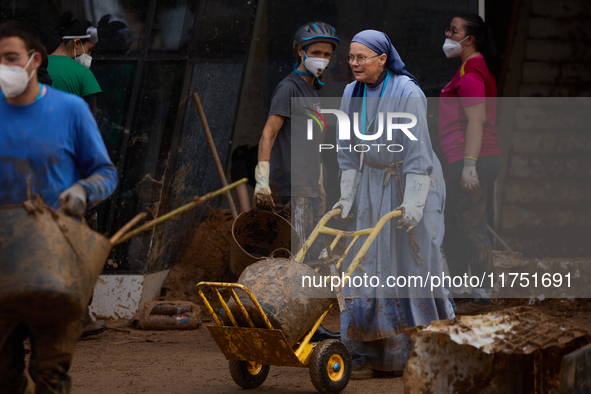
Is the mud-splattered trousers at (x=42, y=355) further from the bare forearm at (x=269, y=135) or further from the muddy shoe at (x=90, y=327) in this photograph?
the muddy shoe at (x=90, y=327)

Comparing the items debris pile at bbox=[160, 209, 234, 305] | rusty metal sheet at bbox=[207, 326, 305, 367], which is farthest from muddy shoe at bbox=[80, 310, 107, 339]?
rusty metal sheet at bbox=[207, 326, 305, 367]

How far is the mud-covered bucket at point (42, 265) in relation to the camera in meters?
2.71

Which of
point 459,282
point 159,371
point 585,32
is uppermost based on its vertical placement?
point 585,32

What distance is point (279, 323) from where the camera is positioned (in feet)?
13.0

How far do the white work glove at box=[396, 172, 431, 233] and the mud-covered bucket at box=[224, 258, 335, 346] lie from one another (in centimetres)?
69

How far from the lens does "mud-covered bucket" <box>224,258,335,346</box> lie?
3980 millimetres

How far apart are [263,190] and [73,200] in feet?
7.39

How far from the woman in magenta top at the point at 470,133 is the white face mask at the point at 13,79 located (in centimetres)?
406

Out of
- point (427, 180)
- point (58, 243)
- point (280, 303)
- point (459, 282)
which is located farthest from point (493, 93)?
point (58, 243)

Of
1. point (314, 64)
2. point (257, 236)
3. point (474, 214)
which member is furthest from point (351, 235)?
point (474, 214)

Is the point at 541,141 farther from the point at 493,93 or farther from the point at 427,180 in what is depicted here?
the point at 427,180

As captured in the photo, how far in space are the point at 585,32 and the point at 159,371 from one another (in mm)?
6308

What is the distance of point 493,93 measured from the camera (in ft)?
21.1

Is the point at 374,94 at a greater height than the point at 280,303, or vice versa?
the point at 374,94
